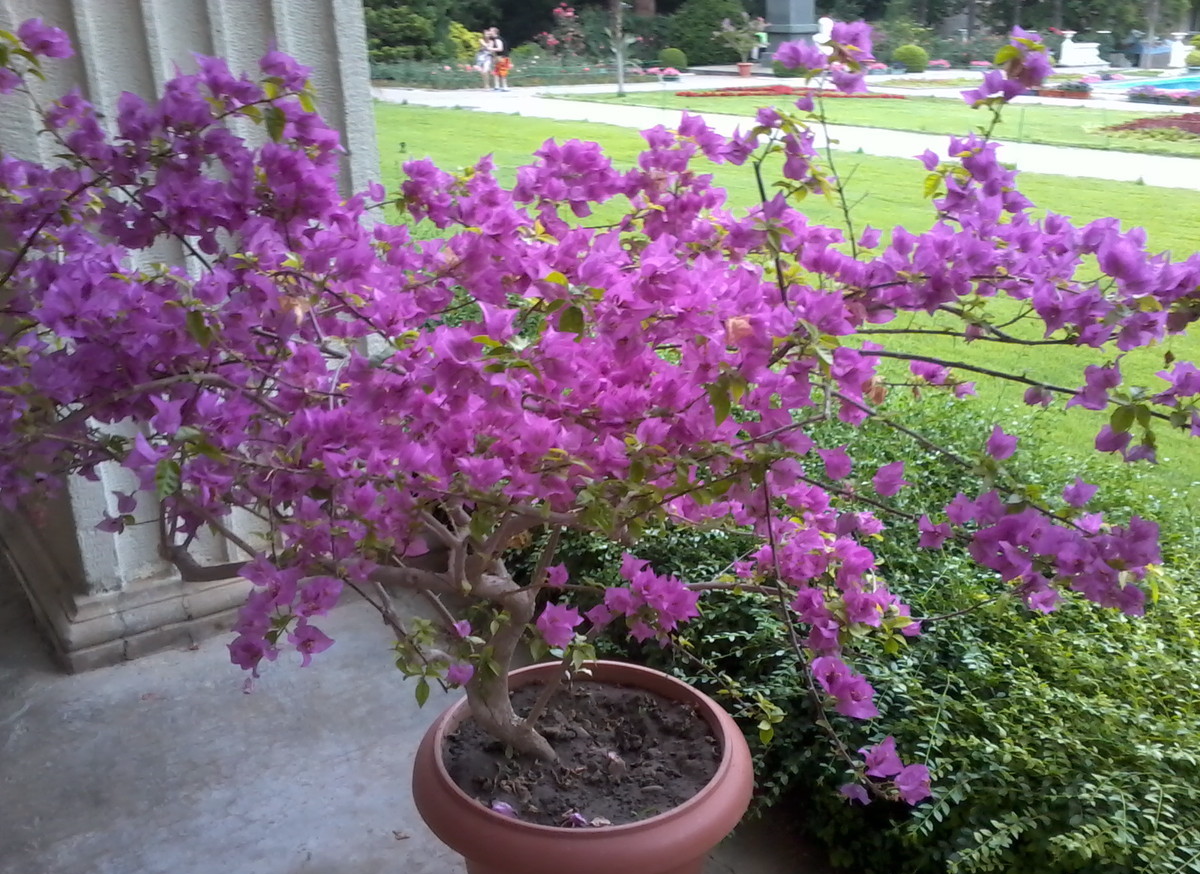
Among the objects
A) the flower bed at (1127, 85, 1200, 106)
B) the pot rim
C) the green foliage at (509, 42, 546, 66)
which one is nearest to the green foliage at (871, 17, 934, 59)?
the flower bed at (1127, 85, 1200, 106)

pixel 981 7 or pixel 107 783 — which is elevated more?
pixel 981 7

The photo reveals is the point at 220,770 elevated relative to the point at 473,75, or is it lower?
lower

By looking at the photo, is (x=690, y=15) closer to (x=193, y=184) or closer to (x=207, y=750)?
(x=193, y=184)

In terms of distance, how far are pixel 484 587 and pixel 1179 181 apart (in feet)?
5.52

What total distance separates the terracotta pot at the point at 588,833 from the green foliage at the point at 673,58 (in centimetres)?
162

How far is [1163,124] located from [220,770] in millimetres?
2243

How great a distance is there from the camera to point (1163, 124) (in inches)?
77.3

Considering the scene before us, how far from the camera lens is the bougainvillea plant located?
2.99ft

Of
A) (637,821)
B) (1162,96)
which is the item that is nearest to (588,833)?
(637,821)

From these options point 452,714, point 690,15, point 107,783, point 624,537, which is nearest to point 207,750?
point 107,783

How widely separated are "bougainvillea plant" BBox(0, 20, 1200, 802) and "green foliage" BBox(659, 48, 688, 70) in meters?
1.16

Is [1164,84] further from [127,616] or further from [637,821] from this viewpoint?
[127,616]

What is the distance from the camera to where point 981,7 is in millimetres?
1835

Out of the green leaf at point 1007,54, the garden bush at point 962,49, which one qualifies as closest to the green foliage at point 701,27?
the garden bush at point 962,49
